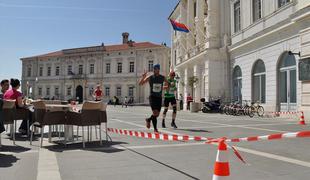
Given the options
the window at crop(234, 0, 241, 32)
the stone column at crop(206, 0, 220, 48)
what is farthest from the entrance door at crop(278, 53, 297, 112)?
the stone column at crop(206, 0, 220, 48)

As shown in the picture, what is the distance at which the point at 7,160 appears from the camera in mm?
5496

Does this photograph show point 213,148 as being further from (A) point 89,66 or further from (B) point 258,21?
(A) point 89,66

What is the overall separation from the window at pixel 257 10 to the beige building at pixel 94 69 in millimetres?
41718

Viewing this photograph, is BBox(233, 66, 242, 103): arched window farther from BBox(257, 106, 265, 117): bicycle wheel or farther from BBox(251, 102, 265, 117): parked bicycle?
BBox(257, 106, 265, 117): bicycle wheel

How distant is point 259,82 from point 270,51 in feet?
9.38

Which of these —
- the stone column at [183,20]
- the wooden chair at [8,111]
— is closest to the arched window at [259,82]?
the wooden chair at [8,111]

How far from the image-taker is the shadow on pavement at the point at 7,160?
5.16 metres

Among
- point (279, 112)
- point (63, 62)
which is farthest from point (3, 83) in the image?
point (63, 62)

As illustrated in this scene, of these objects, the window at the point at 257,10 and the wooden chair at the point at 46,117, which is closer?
the wooden chair at the point at 46,117

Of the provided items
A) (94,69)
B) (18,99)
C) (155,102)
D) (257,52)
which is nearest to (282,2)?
(257,52)

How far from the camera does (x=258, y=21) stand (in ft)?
73.4

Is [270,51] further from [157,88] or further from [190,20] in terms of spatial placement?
[190,20]

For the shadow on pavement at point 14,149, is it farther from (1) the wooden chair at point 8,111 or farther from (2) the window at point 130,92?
(2) the window at point 130,92

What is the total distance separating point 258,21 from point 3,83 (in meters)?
18.0
